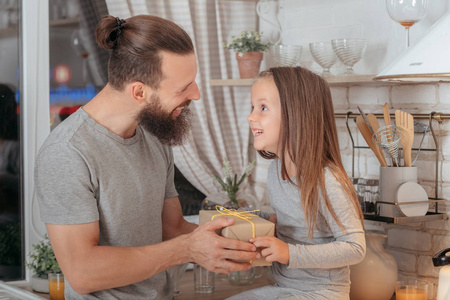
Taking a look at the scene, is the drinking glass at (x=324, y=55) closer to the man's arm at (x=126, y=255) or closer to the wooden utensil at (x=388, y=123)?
the wooden utensil at (x=388, y=123)

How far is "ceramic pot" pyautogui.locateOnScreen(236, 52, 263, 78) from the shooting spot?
233 cm

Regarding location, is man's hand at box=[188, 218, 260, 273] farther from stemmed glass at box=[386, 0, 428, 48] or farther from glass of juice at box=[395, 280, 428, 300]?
stemmed glass at box=[386, 0, 428, 48]

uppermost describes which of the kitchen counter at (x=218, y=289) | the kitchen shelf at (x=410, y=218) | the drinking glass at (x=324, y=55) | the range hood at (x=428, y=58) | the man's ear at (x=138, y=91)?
the drinking glass at (x=324, y=55)

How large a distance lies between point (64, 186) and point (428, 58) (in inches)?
33.5

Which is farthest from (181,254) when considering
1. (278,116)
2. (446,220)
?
(446,220)

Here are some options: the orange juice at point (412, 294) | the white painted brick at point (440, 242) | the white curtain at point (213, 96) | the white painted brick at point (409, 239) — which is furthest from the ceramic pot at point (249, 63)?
the orange juice at point (412, 294)

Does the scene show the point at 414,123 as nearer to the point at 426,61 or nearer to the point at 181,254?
the point at 426,61

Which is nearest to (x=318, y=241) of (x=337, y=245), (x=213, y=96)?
(x=337, y=245)

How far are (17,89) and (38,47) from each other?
0.17 m

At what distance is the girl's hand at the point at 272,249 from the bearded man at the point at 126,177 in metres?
0.02

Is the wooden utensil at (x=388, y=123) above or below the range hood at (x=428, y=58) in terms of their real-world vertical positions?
below

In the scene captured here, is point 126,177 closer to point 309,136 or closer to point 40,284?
point 309,136

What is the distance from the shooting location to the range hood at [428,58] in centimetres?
126

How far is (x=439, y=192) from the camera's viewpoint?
1882 millimetres
